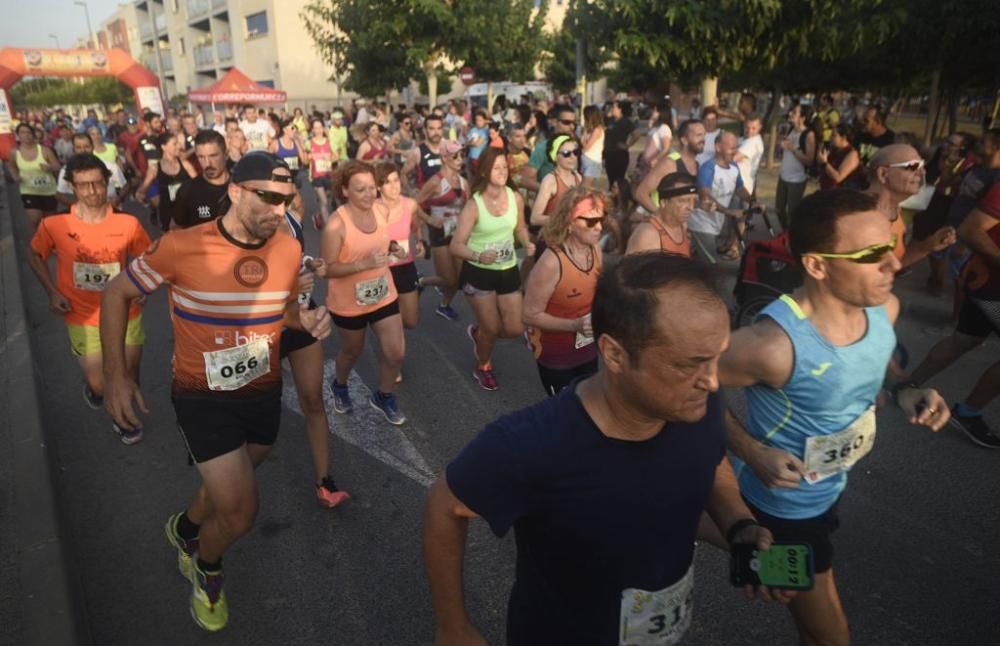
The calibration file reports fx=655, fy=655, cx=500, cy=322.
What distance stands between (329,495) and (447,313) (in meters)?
3.56

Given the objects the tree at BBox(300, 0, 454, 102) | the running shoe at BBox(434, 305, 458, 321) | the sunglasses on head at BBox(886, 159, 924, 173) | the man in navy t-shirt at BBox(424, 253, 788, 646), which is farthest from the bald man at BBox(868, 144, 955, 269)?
the tree at BBox(300, 0, 454, 102)

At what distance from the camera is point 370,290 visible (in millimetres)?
4422

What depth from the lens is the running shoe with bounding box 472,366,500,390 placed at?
529 cm

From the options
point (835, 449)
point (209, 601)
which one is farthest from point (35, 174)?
point (835, 449)

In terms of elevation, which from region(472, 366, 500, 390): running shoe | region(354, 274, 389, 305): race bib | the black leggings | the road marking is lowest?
the road marking

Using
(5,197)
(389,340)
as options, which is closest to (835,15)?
(389,340)

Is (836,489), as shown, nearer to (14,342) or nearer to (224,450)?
(224,450)

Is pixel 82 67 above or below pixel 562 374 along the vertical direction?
above

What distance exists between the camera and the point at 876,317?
2.26 meters

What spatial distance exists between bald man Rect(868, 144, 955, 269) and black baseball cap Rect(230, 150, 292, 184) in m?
3.10

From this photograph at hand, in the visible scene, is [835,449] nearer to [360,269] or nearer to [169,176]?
[360,269]

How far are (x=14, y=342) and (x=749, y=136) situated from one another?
360 inches

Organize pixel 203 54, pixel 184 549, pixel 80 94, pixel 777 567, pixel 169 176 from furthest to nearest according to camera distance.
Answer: pixel 80 94 → pixel 203 54 → pixel 169 176 → pixel 184 549 → pixel 777 567

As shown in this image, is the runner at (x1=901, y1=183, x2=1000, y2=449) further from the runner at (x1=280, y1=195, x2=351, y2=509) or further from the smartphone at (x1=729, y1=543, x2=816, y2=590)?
the runner at (x1=280, y1=195, x2=351, y2=509)
